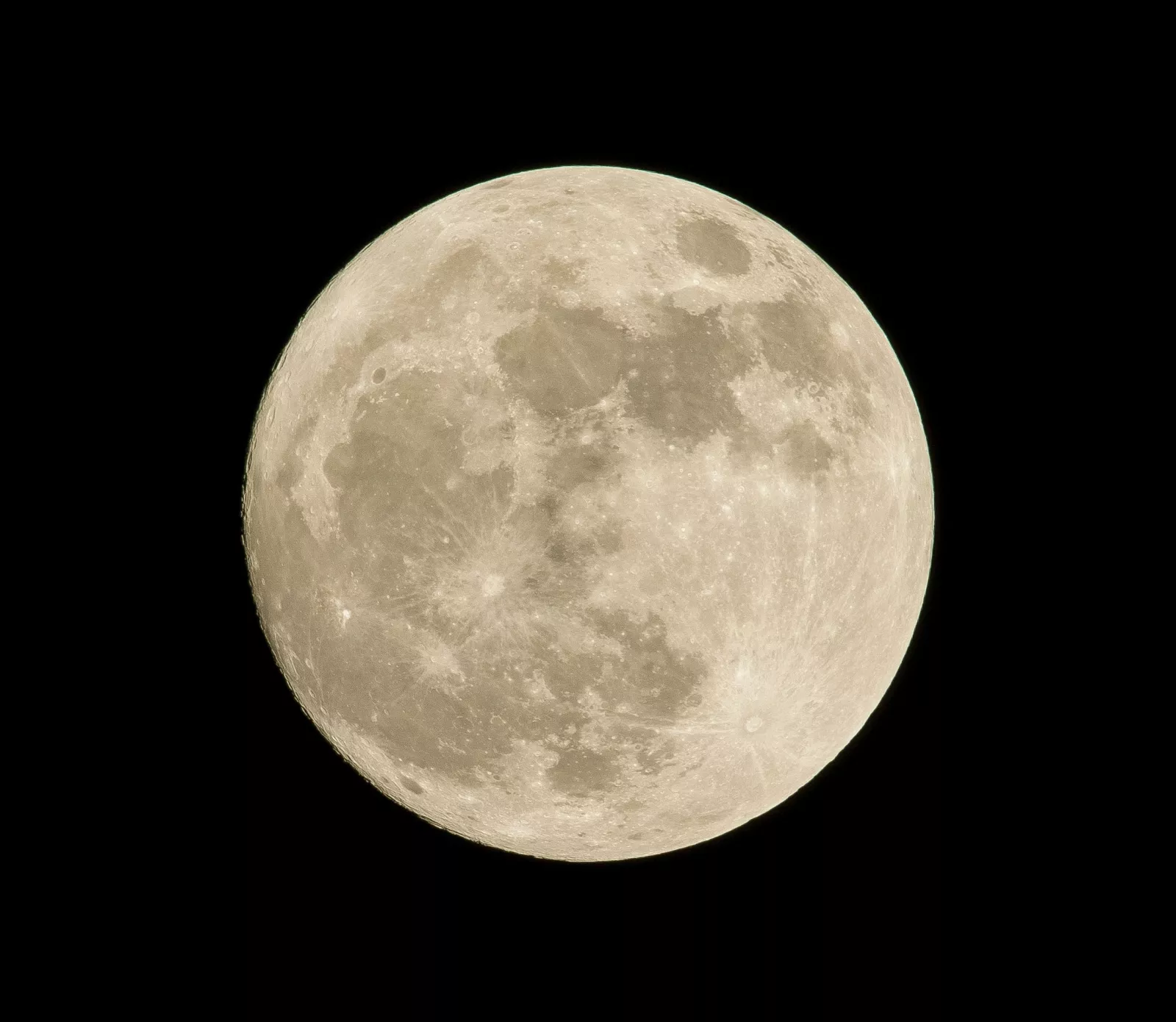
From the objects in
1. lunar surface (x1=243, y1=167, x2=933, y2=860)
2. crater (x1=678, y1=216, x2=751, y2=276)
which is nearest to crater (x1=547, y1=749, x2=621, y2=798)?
lunar surface (x1=243, y1=167, x2=933, y2=860)

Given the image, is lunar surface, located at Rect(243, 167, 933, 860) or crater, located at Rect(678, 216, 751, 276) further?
crater, located at Rect(678, 216, 751, 276)

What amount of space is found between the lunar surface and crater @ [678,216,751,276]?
0.6 inches

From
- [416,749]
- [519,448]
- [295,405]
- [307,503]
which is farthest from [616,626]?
[295,405]

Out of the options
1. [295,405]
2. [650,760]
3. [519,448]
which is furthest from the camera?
[295,405]

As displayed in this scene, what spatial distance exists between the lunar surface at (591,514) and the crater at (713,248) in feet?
0.05

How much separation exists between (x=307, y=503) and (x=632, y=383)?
1.55m

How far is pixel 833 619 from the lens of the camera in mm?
4863

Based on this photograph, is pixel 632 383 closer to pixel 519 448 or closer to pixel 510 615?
pixel 519 448

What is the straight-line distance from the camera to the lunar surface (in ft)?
14.8

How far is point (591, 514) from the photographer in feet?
14.6

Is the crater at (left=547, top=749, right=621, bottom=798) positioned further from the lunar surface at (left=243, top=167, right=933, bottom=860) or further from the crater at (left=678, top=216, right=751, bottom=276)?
the crater at (left=678, top=216, right=751, bottom=276)

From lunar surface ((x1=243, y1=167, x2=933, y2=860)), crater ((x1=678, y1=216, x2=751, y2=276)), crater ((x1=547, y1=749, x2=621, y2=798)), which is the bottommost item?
crater ((x1=547, y1=749, x2=621, y2=798))

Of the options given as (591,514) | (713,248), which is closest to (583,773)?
(591,514)

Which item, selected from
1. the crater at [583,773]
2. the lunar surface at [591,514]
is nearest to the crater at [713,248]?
the lunar surface at [591,514]
